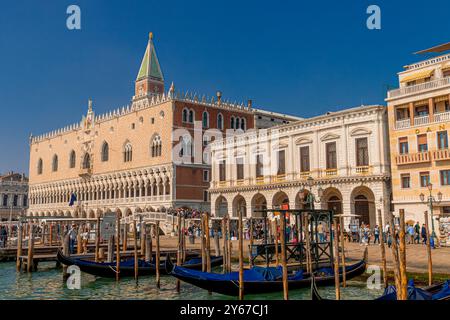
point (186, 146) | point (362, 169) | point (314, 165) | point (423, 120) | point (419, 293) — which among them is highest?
point (186, 146)

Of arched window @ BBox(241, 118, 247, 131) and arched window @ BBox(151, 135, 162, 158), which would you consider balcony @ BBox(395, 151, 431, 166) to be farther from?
arched window @ BBox(151, 135, 162, 158)

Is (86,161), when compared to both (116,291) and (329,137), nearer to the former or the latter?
(329,137)

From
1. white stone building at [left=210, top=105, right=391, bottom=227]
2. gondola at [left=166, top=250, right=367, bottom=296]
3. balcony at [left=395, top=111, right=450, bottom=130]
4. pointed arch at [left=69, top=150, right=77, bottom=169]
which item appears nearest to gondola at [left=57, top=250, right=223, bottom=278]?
gondola at [left=166, top=250, right=367, bottom=296]

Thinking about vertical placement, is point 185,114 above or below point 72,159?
above

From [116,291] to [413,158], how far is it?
625 inches

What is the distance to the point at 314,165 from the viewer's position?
27.9 m

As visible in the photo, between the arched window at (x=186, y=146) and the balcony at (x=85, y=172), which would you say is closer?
the arched window at (x=186, y=146)

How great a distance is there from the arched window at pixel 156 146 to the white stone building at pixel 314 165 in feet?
27.0

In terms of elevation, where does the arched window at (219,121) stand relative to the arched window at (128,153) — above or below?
above

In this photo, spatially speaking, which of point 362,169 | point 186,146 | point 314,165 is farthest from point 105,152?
point 362,169

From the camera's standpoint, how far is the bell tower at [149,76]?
5488cm

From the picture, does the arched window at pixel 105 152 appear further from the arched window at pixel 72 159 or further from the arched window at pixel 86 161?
the arched window at pixel 72 159

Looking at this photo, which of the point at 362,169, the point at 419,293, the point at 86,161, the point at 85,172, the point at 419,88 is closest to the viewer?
the point at 419,293

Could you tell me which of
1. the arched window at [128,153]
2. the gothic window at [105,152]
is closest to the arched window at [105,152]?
the gothic window at [105,152]
